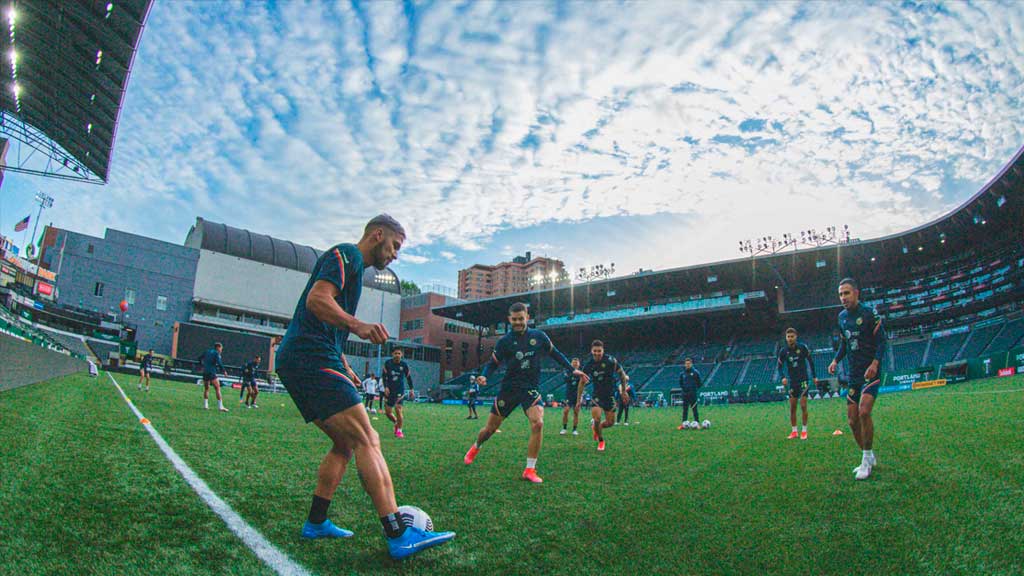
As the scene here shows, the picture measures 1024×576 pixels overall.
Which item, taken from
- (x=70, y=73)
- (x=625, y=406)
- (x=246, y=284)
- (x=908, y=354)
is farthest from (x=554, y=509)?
(x=246, y=284)

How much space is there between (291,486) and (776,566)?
4.19 m

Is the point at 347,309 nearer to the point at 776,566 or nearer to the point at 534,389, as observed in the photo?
the point at 776,566

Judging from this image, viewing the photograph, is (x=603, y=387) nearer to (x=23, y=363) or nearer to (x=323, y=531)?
(x=323, y=531)

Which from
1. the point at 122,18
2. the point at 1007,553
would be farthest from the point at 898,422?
the point at 122,18

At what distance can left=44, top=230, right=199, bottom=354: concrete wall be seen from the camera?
49.8 m

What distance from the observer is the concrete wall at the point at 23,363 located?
39.1 ft

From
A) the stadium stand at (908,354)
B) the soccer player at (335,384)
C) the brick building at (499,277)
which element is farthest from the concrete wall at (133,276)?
the brick building at (499,277)

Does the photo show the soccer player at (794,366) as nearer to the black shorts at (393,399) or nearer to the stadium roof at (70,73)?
the black shorts at (393,399)

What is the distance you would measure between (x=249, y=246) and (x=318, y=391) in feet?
212

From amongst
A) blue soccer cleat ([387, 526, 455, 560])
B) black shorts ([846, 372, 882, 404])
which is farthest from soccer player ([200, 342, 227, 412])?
black shorts ([846, 372, 882, 404])

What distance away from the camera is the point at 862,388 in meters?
6.36

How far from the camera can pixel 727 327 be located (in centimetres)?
5356

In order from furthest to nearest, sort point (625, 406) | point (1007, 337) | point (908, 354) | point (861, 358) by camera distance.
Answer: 1. point (908, 354)
2. point (1007, 337)
3. point (625, 406)
4. point (861, 358)

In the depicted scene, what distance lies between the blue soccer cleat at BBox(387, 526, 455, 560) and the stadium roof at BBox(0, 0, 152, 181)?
22514mm
